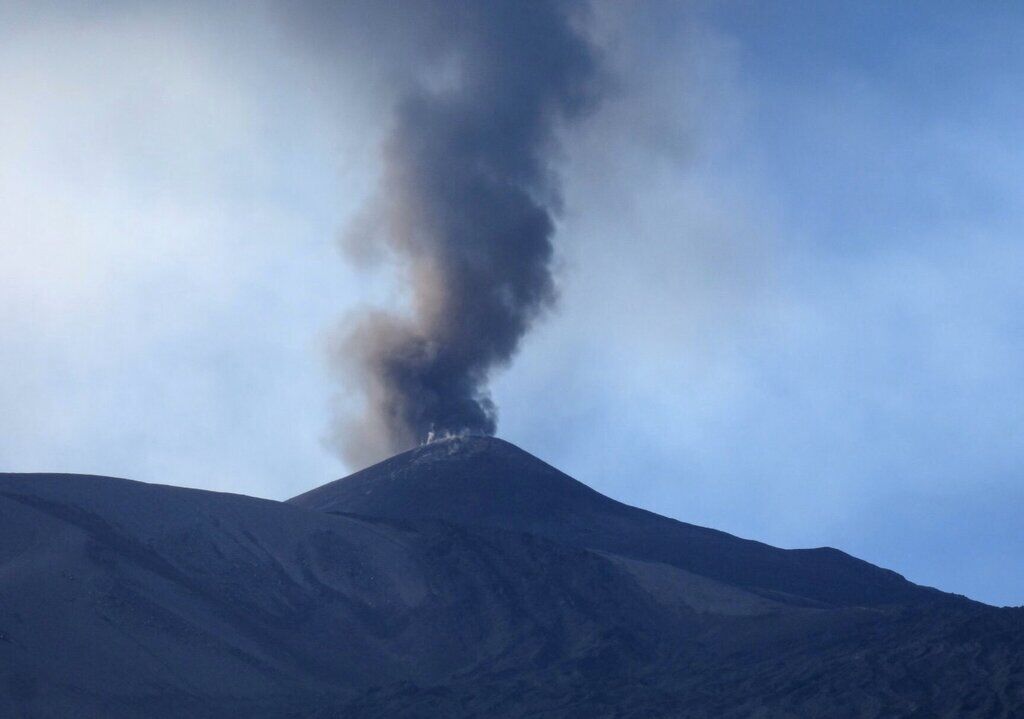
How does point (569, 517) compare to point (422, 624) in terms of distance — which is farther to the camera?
point (569, 517)

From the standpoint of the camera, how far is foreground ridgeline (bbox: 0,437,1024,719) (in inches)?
1986

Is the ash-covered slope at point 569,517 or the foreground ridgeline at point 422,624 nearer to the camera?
the foreground ridgeline at point 422,624

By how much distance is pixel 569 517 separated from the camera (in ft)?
258

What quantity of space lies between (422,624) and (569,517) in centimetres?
1887

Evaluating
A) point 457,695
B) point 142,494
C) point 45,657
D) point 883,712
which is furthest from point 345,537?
point 883,712

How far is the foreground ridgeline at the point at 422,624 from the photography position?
50438 millimetres

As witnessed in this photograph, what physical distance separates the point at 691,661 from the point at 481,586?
10225 mm

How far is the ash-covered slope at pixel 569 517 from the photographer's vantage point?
241ft

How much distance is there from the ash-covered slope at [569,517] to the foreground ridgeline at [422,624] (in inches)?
17.2

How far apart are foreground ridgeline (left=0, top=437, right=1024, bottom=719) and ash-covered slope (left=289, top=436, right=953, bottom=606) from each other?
44 centimetres

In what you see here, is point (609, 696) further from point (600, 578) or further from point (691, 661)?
point (600, 578)

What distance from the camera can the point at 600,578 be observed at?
214ft

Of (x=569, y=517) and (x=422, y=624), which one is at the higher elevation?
(x=569, y=517)

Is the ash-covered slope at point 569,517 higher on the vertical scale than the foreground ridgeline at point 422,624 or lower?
higher
